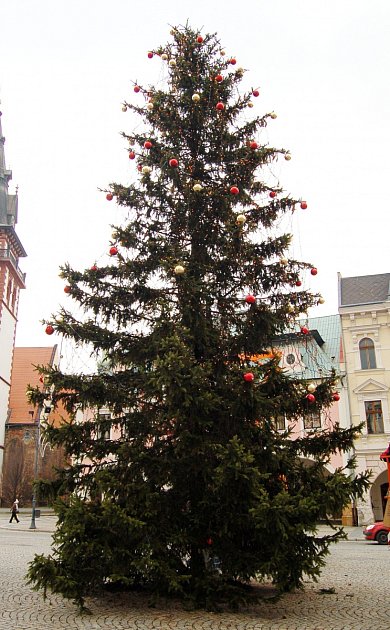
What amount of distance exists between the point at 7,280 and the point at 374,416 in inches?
1288

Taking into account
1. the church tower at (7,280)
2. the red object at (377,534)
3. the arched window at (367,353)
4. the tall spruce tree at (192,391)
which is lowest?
the red object at (377,534)

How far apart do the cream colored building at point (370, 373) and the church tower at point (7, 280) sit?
29.3 metres

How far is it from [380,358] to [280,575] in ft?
74.8

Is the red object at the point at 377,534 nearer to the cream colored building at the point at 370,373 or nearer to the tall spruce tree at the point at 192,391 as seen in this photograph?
the cream colored building at the point at 370,373

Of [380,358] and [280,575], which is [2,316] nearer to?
[380,358]

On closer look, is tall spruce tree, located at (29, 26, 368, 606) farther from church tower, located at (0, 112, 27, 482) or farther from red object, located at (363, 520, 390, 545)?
church tower, located at (0, 112, 27, 482)

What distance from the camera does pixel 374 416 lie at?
27641 millimetres

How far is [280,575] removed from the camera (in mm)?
6859

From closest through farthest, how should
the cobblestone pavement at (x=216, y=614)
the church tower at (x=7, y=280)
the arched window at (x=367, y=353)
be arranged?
the cobblestone pavement at (x=216, y=614) < the arched window at (x=367, y=353) < the church tower at (x=7, y=280)

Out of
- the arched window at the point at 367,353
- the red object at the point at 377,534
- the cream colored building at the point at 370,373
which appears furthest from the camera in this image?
the arched window at the point at 367,353

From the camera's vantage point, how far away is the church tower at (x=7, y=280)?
151 feet

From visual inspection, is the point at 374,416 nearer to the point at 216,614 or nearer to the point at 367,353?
the point at 367,353

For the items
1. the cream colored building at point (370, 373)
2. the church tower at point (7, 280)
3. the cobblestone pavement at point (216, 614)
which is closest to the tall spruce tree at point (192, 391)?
the cobblestone pavement at point (216, 614)

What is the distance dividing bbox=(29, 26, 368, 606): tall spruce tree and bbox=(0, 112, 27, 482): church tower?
39160 millimetres
